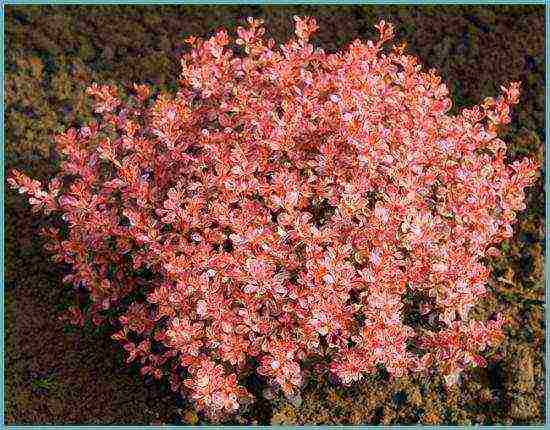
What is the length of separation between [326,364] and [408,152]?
3.32 ft

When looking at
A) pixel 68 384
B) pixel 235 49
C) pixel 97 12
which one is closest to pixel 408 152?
pixel 68 384

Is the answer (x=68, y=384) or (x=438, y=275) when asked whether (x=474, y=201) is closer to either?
(x=438, y=275)

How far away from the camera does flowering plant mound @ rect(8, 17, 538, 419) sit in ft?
10.7

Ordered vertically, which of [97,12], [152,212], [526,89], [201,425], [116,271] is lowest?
[201,425]

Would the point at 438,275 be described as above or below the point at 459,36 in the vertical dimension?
below

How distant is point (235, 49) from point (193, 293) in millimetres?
3126

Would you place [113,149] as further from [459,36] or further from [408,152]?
[459,36]

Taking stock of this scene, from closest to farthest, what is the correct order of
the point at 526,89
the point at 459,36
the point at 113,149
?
the point at 113,149 < the point at 526,89 < the point at 459,36

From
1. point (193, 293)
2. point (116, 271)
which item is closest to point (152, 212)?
point (116, 271)

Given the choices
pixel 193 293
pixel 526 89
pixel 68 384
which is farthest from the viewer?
pixel 526 89

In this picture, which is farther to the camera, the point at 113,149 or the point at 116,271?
the point at 116,271

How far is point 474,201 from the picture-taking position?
353 centimetres

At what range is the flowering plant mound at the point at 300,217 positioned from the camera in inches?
129

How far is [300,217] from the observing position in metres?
3.31
